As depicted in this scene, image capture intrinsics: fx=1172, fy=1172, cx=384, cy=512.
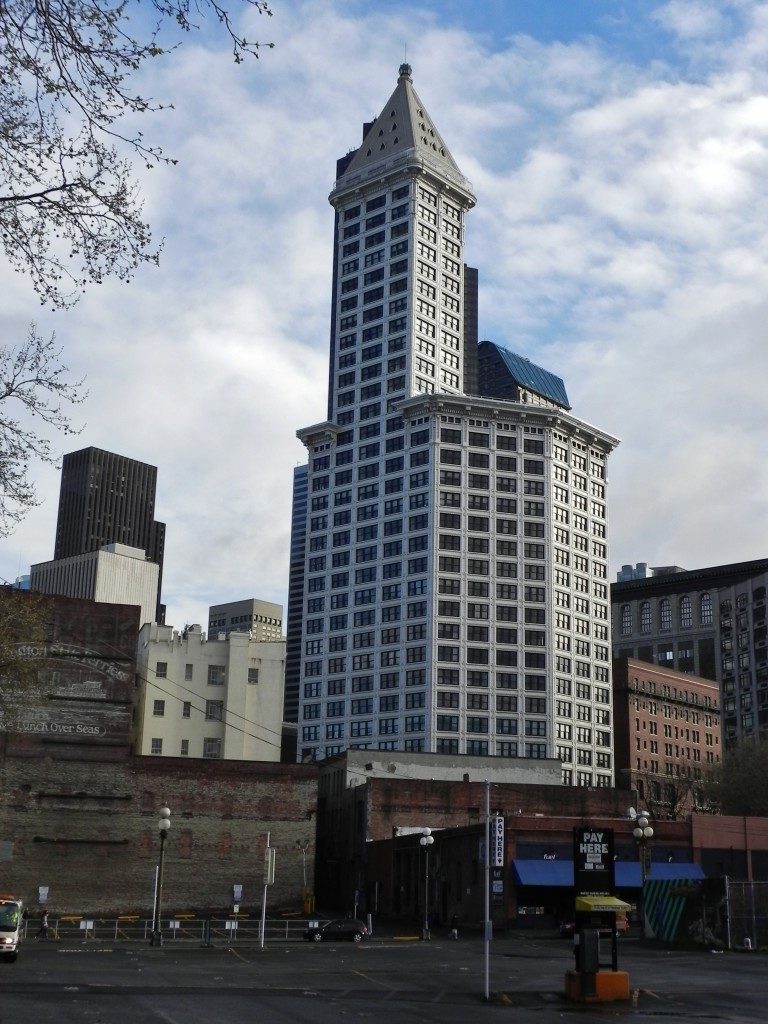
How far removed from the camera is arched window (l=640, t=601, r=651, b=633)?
651 ft

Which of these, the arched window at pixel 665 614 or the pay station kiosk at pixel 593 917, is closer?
the pay station kiosk at pixel 593 917

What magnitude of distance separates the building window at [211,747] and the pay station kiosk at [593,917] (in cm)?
8097

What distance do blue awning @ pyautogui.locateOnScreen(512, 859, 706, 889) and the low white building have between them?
42708 millimetres

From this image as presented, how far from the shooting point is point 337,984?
3288 centimetres

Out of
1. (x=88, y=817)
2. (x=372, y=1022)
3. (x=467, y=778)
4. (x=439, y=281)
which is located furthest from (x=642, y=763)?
(x=372, y=1022)

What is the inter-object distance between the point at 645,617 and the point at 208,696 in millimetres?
106414

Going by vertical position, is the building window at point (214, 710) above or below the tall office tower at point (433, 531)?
below

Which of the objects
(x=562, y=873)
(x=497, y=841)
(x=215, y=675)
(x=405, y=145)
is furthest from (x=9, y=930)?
(x=405, y=145)

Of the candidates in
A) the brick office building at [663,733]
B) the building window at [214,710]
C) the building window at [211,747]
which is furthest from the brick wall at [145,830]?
the brick office building at [663,733]

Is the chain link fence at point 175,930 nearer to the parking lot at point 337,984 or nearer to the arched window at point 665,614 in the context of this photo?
the parking lot at point 337,984

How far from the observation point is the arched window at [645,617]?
651 ft

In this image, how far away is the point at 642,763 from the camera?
153125 mm

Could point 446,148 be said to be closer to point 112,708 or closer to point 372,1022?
point 112,708

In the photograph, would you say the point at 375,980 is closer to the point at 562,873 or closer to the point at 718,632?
the point at 562,873
